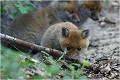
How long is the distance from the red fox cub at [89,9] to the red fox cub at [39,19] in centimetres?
34

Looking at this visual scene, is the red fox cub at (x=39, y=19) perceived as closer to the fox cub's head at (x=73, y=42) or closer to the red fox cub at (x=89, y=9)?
the red fox cub at (x=89, y=9)

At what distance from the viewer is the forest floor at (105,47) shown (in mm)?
7043

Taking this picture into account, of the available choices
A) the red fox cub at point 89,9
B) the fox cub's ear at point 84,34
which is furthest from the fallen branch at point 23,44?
the red fox cub at point 89,9

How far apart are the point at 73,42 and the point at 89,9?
3.69 metres

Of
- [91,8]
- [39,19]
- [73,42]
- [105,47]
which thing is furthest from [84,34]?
[91,8]

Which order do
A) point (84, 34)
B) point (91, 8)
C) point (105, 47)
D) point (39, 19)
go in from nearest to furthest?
point (84, 34) < point (105, 47) < point (39, 19) < point (91, 8)

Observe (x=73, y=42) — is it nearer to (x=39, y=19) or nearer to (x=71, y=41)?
(x=71, y=41)

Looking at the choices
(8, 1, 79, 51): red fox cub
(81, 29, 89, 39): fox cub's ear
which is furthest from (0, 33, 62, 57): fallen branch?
(8, 1, 79, 51): red fox cub

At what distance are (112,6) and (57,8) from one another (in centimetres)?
387

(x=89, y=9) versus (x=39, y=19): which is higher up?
(x=89, y=9)

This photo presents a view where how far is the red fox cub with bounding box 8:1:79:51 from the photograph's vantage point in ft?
30.5

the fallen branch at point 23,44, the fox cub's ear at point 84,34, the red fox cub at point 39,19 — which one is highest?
the red fox cub at point 39,19

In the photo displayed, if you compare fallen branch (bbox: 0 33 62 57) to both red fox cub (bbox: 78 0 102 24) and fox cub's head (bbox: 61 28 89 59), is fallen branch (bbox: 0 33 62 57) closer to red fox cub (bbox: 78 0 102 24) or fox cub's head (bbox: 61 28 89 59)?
fox cub's head (bbox: 61 28 89 59)

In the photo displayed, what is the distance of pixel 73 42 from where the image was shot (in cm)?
715
